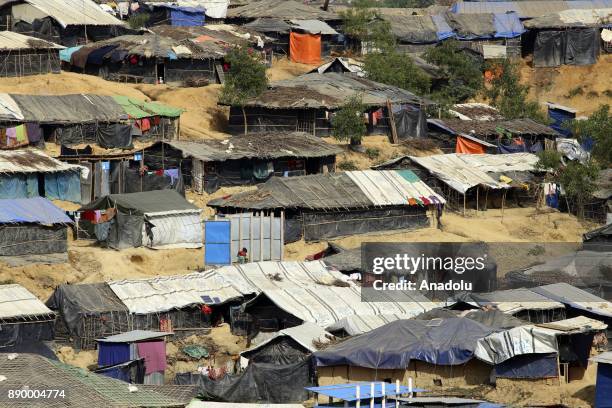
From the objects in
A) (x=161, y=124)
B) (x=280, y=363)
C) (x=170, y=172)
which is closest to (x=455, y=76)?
(x=161, y=124)

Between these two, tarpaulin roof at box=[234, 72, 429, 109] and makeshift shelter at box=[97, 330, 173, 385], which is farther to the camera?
tarpaulin roof at box=[234, 72, 429, 109]

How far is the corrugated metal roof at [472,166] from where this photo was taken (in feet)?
164

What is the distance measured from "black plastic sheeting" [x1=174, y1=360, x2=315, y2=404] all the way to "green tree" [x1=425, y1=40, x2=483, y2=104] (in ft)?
107

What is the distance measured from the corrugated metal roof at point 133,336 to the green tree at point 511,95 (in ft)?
95.4

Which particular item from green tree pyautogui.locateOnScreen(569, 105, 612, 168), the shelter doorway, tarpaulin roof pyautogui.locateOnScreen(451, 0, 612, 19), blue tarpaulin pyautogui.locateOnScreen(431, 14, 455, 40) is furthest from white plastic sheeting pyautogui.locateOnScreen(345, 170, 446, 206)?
tarpaulin roof pyautogui.locateOnScreen(451, 0, 612, 19)

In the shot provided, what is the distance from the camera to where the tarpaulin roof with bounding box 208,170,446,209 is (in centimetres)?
4419

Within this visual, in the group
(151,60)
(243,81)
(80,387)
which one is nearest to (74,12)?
(151,60)

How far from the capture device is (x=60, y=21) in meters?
60.9

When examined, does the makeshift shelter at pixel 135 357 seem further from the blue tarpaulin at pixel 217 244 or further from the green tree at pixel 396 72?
the green tree at pixel 396 72

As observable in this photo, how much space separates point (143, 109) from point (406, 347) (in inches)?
880

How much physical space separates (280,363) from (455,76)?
33414 mm

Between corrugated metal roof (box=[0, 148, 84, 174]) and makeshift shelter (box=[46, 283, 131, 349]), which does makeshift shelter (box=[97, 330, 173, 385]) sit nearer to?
makeshift shelter (box=[46, 283, 131, 349])

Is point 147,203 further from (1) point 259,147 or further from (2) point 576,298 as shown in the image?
(2) point 576,298

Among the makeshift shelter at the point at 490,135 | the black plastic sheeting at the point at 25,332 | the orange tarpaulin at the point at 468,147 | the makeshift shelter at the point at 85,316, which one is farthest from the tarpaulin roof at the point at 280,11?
the black plastic sheeting at the point at 25,332
